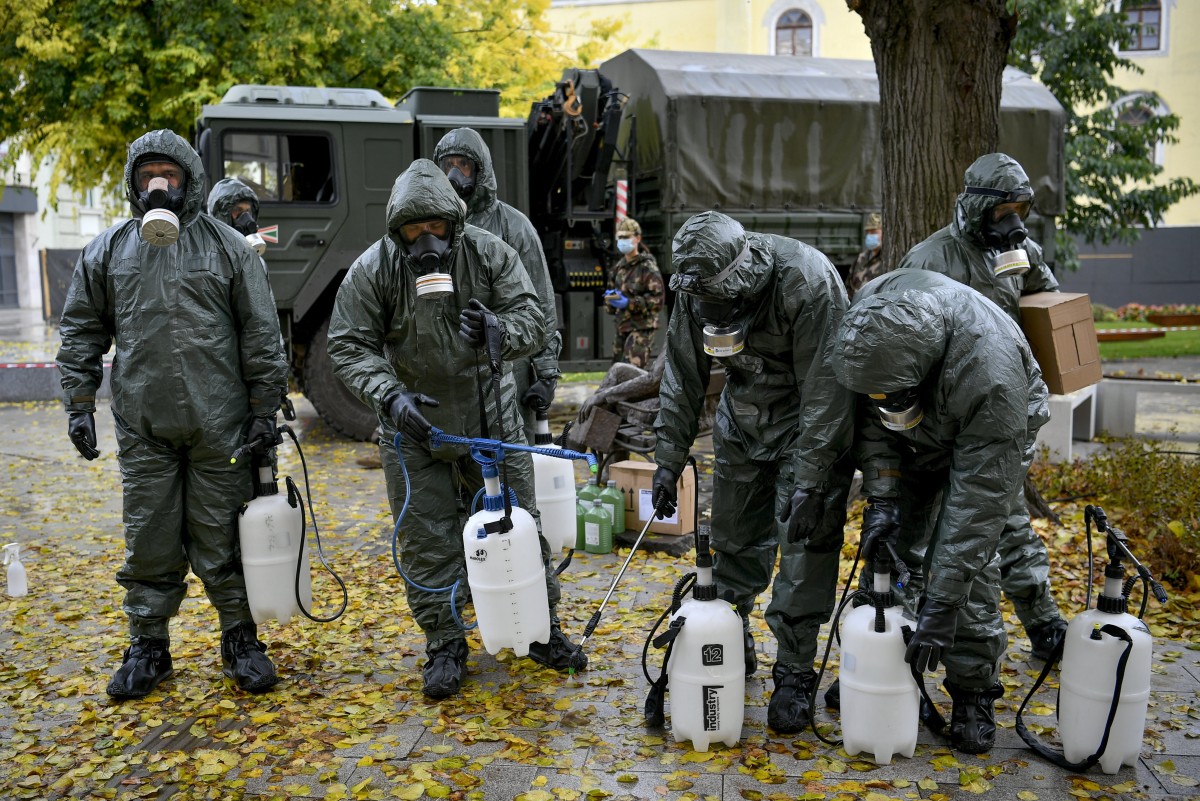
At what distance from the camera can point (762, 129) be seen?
1112 cm

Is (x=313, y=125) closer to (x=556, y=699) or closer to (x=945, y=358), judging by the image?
(x=556, y=699)

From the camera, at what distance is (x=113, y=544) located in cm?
666

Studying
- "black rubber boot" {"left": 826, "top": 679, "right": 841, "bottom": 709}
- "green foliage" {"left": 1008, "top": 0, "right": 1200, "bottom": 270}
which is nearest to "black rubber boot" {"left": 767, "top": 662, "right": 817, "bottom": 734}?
"black rubber boot" {"left": 826, "top": 679, "right": 841, "bottom": 709}

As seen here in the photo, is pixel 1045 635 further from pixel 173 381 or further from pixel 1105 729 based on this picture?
pixel 173 381

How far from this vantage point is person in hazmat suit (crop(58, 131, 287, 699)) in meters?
4.06

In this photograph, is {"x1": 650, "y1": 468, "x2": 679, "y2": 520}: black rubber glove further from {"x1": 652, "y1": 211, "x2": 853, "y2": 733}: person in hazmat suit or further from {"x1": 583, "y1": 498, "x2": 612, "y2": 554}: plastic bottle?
{"x1": 583, "y1": 498, "x2": 612, "y2": 554}: plastic bottle

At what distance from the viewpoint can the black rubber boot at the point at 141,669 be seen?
4.19 metres

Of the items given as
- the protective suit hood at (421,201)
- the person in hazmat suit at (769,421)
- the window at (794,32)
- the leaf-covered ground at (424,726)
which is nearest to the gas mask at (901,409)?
the person in hazmat suit at (769,421)

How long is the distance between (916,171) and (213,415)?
13.4ft

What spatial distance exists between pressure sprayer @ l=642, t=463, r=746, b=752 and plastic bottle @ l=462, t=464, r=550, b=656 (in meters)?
0.55

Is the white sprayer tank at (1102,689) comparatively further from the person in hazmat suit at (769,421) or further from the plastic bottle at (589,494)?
the plastic bottle at (589,494)

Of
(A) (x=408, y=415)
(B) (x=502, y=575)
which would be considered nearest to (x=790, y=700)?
(B) (x=502, y=575)

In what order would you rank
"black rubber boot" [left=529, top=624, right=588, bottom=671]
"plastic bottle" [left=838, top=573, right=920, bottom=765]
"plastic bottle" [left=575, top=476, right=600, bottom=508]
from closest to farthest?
"plastic bottle" [left=838, top=573, right=920, bottom=765] < "black rubber boot" [left=529, top=624, right=588, bottom=671] < "plastic bottle" [left=575, top=476, right=600, bottom=508]

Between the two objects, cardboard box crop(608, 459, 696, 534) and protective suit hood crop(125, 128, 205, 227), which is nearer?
protective suit hood crop(125, 128, 205, 227)
